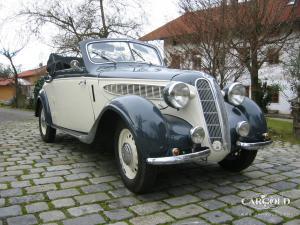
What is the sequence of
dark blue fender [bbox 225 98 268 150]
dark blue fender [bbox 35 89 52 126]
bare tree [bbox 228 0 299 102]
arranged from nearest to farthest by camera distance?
dark blue fender [bbox 225 98 268 150] → dark blue fender [bbox 35 89 52 126] → bare tree [bbox 228 0 299 102]

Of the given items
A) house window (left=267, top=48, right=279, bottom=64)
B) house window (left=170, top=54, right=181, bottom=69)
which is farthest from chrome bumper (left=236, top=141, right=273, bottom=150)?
house window (left=267, top=48, right=279, bottom=64)

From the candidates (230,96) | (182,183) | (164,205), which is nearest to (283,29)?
(230,96)

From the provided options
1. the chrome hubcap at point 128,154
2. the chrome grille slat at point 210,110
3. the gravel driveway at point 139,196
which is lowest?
the gravel driveway at point 139,196

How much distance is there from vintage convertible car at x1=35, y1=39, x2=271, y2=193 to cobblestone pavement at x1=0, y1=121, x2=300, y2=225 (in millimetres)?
280

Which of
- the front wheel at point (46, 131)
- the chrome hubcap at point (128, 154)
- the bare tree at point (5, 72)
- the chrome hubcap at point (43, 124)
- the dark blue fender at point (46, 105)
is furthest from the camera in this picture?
the bare tree at point (5, 72)

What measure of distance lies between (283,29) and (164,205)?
9267 millimetres

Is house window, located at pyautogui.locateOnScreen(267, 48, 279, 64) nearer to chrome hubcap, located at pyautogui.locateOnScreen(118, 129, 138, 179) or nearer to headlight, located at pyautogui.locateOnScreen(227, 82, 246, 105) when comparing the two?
headlight, located at pyautogui.locateOnScreen(227, 82, 246, 105)

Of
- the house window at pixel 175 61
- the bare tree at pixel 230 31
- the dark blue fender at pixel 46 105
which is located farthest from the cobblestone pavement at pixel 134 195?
the house window at pixel 175 61

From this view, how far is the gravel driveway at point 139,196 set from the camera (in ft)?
9.81

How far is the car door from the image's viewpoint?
4949mm

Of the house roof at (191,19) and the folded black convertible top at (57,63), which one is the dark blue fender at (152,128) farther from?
the house roof at (191,19)

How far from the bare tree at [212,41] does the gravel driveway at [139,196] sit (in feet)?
12.9

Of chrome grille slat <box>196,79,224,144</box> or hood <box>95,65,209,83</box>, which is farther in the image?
hood <box>95,65,209,83</box>

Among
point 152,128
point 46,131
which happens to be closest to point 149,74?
point 152,128
